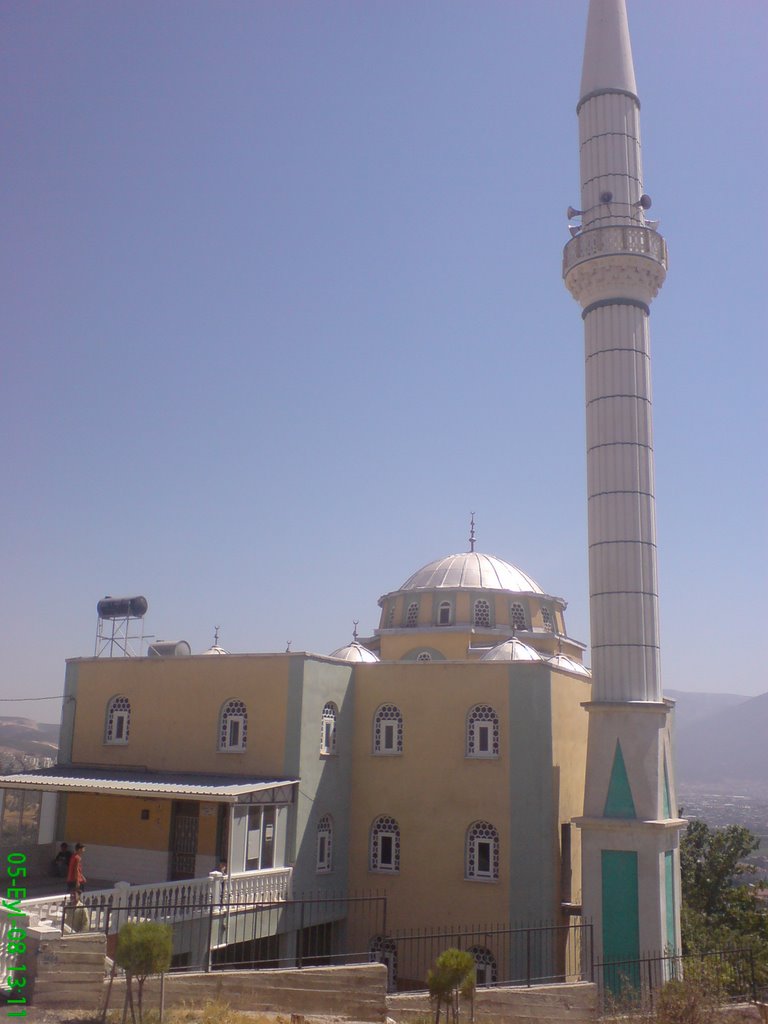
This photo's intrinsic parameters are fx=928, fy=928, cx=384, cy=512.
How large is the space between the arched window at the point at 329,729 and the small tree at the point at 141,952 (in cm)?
960

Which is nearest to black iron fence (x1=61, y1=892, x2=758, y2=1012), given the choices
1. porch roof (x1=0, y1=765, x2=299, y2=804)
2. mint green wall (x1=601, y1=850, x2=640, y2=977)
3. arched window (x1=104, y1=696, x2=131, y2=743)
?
mint green wall (x1=601, y1=850, x2=640, y2=977)

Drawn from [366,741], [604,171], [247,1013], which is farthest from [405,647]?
[247,1013]

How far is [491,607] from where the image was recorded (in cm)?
2850

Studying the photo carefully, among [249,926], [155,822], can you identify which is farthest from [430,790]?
[155,822]

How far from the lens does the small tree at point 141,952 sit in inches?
420

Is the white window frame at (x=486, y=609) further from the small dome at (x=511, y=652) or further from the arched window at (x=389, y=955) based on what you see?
the arched window at (x=389, y=955)

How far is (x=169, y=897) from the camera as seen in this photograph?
15656 millimetres

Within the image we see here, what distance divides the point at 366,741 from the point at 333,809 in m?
1.69

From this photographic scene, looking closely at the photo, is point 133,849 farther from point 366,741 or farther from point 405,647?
point 405,647

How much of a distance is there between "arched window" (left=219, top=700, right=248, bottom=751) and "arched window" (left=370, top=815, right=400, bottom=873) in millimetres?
3543

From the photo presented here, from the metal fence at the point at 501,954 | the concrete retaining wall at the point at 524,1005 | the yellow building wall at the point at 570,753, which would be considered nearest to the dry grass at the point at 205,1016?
the concrete retaining wall at the point at 524,1005

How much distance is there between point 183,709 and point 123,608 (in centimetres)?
403

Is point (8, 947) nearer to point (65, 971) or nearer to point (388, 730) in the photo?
point (65, 971)

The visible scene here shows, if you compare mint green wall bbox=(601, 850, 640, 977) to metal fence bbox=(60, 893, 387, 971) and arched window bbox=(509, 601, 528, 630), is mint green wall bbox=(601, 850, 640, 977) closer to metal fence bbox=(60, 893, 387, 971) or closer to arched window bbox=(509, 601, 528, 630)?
metal fence bbox=(60, 893, 387, 971)
